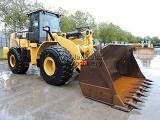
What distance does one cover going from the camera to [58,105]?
3.60m

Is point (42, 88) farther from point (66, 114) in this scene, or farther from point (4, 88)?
point (66, 114)

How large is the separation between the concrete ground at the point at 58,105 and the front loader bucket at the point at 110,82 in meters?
0.15

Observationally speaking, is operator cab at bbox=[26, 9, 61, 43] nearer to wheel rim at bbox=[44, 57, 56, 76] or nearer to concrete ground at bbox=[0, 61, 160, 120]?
wheel rim at bbox=[44, 57, 56, 76]

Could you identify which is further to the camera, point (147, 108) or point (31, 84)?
point (31, 84)

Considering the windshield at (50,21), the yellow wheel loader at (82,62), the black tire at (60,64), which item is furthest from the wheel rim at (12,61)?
the black tire at (60,64)

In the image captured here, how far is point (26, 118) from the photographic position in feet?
9.87

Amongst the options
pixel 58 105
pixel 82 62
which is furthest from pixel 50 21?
pixel 58 105

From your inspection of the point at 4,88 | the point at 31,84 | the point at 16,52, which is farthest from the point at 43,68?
the point at 16,52

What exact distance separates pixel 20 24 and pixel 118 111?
1579 centimetres

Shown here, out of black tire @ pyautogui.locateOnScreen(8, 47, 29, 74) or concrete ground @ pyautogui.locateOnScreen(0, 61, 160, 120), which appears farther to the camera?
black tire @ pyautogui.locateOnScreen(8, 47, 29, 74)

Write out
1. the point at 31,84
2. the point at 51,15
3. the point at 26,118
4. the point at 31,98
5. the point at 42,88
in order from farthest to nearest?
the point at 51,15 < the point at 31,84 < the point at 42,88 < the point at 31,98 < the point at 26,118

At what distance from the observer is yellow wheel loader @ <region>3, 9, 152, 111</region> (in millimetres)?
3627

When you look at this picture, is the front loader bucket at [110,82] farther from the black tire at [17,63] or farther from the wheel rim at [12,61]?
the wheel rim at [12,61]

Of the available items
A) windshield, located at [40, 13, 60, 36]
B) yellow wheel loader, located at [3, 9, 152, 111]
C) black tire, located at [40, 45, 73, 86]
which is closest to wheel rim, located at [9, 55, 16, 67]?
yellow wheel loader, located at [3, 9, 152, 111]
